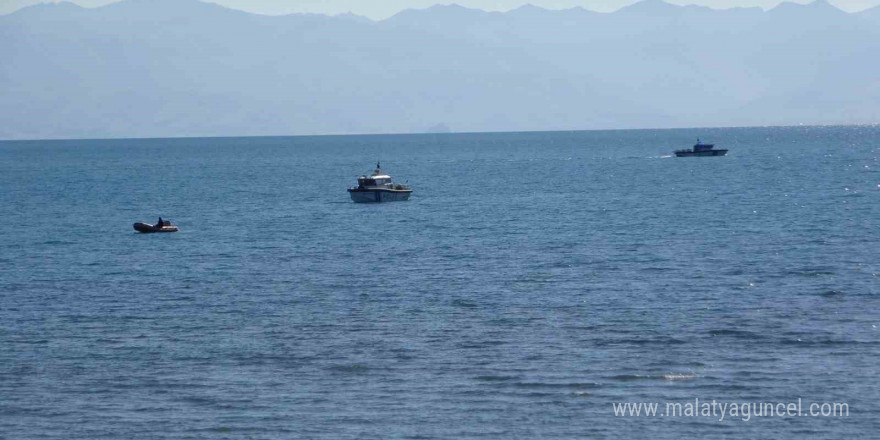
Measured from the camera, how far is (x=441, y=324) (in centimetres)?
4269

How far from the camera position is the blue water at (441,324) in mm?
31547

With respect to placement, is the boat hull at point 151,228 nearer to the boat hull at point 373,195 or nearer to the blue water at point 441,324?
the blue water at point 441,324

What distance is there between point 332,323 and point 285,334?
241cm

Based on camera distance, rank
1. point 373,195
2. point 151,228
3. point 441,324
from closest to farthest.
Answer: point 441,324 < point 151,228 < point 373,195

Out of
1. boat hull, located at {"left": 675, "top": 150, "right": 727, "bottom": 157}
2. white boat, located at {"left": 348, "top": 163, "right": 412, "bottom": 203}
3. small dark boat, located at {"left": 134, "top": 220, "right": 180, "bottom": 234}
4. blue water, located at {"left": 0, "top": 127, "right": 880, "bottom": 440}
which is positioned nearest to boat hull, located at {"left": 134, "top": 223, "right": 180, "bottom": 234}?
small dark boat, located at {"left": 134, "top": 220, "right": 180, "bottom": 234}

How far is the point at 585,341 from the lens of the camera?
39.2 m

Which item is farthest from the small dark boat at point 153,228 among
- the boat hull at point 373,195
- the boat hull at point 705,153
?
the boat hull at point 705,153

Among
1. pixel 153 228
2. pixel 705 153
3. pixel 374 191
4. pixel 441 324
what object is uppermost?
pixel 374 191

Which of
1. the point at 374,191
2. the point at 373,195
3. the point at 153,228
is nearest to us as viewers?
the point at 153,228

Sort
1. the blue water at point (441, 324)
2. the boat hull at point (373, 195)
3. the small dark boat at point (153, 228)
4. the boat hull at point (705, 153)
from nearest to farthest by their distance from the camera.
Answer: the blue water at point (441, 324)
the small dark boat at point (153, 228)
the boat hull at point (373, 195)
the boat hull at point (705, 153)

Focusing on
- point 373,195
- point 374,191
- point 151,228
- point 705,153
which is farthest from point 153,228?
point 705,153

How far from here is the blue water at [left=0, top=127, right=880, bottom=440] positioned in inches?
1242

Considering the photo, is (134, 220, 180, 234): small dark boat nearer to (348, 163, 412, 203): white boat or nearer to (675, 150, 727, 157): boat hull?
(348, 163, 412, 203): white boat

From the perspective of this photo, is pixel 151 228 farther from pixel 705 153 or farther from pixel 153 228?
pixel 705 153
